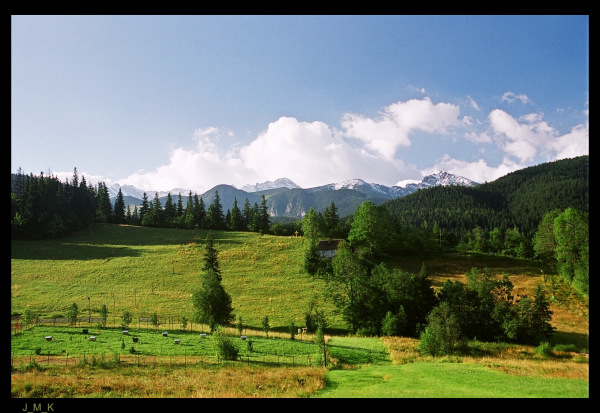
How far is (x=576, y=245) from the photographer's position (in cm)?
4825

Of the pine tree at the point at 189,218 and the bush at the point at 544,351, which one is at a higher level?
the pine tree at the point at 189,218

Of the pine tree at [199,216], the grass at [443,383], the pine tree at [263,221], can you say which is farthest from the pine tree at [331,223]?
the grass at [443,383]

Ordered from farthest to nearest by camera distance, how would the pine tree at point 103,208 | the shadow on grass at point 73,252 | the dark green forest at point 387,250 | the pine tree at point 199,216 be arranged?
the pine tree at point 103,208
the pine tree at point 199,216
the shadow on grass at point 73,252
the dark green forest at point 387,250

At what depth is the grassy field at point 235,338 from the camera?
14039 millimetres

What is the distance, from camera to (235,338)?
32.2 m

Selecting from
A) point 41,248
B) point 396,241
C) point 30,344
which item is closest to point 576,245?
point 396,241

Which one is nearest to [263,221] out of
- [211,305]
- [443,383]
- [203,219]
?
[203,219]

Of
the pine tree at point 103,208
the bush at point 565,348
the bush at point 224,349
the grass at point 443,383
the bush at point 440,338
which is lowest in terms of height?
the bush at point 565,348

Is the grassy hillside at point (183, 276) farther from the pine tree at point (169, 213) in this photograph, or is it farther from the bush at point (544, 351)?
the pine tree at point (169, 213)

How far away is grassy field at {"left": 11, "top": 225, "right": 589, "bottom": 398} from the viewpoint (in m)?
14.0
